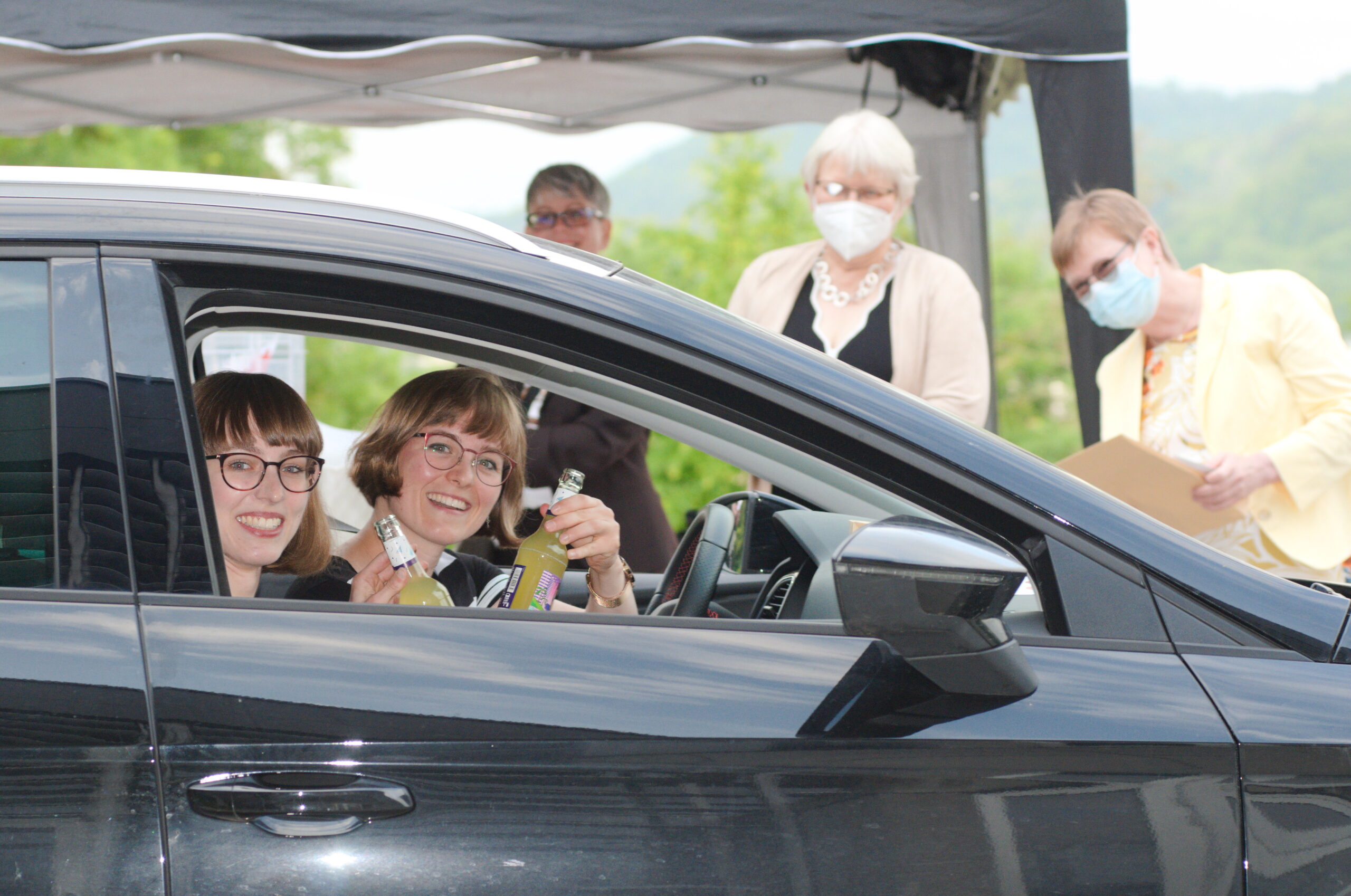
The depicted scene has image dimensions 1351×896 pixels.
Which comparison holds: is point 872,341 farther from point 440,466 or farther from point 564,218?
point 440,466

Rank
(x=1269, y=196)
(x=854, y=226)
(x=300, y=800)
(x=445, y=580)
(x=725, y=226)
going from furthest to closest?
1. (x=1269, y=196)
2. (x=725, y=226)
3. (x=854, y=226)
4. (x=445, y=580)
5. (x=300, y=800)

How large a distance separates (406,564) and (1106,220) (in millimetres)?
2213

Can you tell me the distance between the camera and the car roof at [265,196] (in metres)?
1.31

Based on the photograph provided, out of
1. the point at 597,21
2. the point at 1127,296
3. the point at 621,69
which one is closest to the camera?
the point at 1127,296

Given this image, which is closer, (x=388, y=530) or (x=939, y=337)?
(x=388, y=530)

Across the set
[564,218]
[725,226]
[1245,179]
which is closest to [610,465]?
[564,218]

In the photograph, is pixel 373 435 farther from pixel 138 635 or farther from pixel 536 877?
pixel 536 877

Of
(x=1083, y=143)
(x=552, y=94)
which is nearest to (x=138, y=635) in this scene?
(x=1083, y=143)

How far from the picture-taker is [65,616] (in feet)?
3.84

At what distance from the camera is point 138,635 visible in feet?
3.82

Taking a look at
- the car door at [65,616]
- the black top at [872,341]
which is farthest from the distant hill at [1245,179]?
the car door at [65,616]

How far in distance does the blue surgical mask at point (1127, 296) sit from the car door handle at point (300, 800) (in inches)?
100

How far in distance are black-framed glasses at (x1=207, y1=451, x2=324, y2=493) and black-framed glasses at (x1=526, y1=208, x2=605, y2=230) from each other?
6.72 ft

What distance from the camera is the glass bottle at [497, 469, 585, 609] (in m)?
1.85
